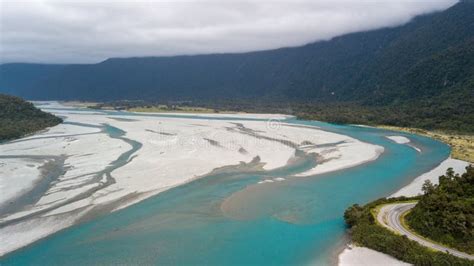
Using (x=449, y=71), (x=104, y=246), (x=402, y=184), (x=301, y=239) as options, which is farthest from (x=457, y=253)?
(x=449, y=71)

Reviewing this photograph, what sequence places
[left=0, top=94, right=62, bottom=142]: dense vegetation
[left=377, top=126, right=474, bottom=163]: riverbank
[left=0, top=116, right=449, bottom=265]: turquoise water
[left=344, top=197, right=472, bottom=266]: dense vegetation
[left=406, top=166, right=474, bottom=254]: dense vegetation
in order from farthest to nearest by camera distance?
1. [left=0, top=94, right=62, bottom=142]: dense vegetation
2. [left=377, top=126, right=474, bottom=163]: riverbank
3. [left=0, top=116, right=449, bottom=265]: turquoise water
4. [left=406, top=166, right=474, bottom=254]: dense vegetation
5. [left=344, top=197, right=472, bottom=266]: dense vegetation

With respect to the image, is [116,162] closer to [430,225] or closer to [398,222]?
[398,222]

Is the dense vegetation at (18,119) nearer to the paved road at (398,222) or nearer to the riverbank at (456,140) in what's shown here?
the paved road at (398,222)

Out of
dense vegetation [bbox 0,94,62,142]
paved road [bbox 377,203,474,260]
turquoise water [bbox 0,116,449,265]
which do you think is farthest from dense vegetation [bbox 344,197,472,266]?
dense vegetation [bbox 0,94,62,142]

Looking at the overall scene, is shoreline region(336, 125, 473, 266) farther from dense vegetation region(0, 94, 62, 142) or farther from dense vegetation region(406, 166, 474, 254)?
dense vegetation region(0, 94, 62, 142)

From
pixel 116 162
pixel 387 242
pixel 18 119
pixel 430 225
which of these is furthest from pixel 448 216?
pixel 18 119

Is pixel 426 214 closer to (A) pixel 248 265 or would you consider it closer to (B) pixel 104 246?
(A) pixel 248 265
